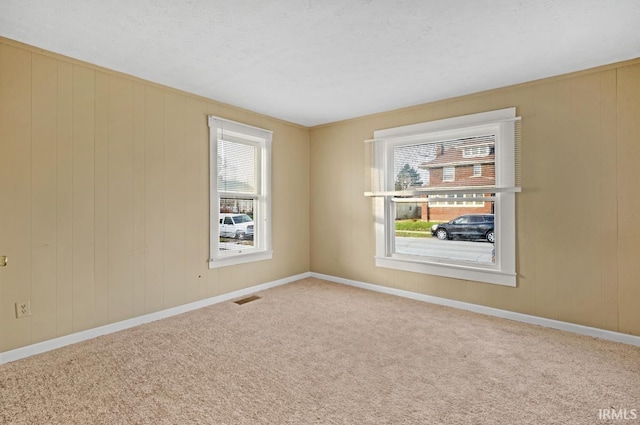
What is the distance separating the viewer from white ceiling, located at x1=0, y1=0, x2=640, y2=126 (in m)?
1.99

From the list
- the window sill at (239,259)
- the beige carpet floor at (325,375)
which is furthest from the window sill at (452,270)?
the window sill at (239,259)

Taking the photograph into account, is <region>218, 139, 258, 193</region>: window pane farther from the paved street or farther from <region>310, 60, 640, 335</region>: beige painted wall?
<region>310, 60, 640, 335</region>: beige painted wall

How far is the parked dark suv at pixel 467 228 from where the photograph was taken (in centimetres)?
353

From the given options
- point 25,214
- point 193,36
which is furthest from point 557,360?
point 25,214

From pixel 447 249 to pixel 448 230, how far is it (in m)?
0.23

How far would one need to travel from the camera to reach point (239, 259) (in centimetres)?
405

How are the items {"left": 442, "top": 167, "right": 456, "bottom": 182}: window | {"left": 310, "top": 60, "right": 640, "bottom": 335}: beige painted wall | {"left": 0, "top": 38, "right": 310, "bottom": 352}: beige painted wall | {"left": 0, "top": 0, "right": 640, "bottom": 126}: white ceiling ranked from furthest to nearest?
{"left": 442, "top": 167, "right": 456, "bottom": 182}: window → {"left": 310, "top": 60, "right": 640, "bottom": 335}: beige painted wall → {"left": 0, "top": 38, "right": 310, "bottom": 352}: beige painted wall → {"left": 0, "top": 0, "right": 640, "bottom": 126}: white ceiling

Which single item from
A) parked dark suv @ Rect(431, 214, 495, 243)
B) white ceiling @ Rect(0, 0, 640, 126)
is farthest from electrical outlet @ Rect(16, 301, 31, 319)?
parked dark suv @ Rect(431, 214, 495, 243)

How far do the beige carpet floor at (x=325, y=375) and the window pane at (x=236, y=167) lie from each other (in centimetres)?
166

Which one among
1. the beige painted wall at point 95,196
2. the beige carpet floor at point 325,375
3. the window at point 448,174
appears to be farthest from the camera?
the window at point 448,174

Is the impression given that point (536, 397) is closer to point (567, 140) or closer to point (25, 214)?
point (567, 140)

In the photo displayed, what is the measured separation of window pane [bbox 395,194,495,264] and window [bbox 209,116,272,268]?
1.87 meters

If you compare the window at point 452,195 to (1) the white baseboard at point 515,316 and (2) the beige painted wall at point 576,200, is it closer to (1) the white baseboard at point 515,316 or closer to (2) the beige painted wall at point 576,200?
(2) the beige painted wall at point 576,200

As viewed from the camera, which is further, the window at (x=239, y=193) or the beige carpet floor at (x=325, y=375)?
the window at (x=239, y=193)
